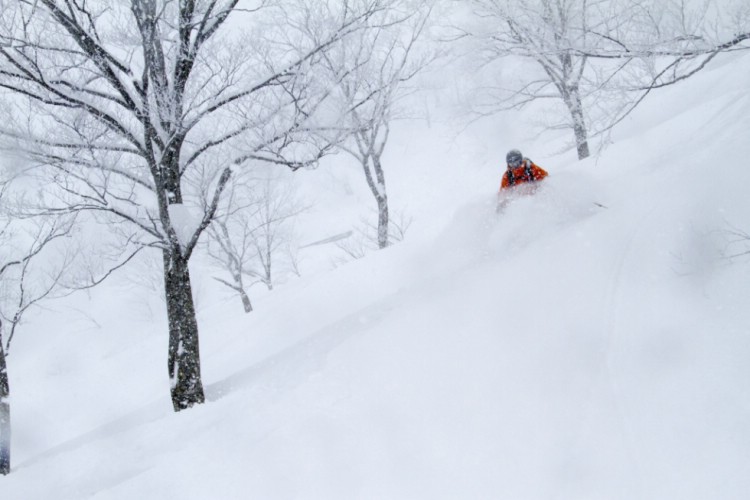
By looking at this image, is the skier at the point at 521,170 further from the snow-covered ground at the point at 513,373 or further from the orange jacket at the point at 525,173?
the snow-covered ground at the point at 513,373

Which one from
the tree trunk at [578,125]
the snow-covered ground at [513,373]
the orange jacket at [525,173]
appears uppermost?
the tree trunk at [578,125]

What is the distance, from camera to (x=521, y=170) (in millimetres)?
7285

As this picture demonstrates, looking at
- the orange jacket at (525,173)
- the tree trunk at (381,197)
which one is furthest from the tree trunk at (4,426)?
the orange jacket at (525,173)

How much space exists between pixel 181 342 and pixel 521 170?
616 centimetres

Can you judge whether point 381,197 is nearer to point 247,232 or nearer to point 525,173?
point 525,173

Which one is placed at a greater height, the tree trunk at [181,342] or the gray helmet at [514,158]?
the gray helmet at [514,158]

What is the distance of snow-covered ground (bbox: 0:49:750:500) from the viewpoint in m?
2.62

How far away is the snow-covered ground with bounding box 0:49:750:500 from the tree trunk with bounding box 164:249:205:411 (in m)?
0.32

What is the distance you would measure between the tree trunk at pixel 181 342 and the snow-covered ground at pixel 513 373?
1.05ft

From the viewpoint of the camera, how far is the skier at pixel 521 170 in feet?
23.8

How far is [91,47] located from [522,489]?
6.35 meters

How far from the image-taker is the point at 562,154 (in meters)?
14.2

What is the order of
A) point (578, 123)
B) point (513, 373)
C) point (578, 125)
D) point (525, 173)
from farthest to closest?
point (578, 125) < point (578, 123) < point (525, 173) < point (513, 373)

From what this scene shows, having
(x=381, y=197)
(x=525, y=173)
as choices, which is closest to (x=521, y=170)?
(x=525, y=173)
